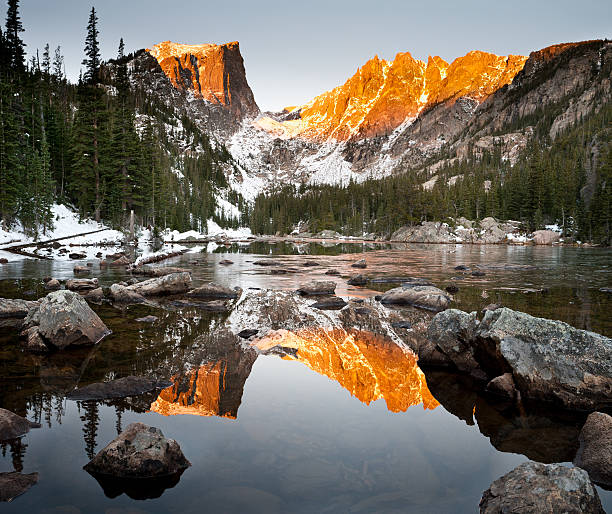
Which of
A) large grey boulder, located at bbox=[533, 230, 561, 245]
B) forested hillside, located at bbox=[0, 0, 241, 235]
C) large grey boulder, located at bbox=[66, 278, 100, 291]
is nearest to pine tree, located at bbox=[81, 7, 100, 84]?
forested hillside, located at bbox=[0, 0, 241, 235]

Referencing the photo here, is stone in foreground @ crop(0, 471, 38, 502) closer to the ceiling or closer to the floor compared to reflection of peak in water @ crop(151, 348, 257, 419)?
closer to the ceiling

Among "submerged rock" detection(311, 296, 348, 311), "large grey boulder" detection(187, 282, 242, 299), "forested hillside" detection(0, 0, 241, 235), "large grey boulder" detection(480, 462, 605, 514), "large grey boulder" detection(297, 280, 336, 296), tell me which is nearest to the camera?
"large grey boulder" detection(480, 462, 605, 514)

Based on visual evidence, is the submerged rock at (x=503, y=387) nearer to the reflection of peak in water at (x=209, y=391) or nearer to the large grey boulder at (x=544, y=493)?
the large grey boulder at (x=544, y=493)

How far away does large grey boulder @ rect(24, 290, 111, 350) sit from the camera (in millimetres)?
11008

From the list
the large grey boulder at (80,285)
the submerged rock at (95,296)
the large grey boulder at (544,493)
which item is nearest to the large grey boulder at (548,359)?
the large grey boulder at (544,493)

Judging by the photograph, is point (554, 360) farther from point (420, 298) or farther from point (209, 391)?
point (420, 298)

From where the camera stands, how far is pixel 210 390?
838 cm

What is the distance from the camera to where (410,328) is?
1355 cm

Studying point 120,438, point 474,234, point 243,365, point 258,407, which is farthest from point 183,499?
point 474,234

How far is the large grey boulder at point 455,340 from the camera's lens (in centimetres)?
988

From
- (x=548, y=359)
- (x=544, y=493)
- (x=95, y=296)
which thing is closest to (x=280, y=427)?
(x=544, y=493)

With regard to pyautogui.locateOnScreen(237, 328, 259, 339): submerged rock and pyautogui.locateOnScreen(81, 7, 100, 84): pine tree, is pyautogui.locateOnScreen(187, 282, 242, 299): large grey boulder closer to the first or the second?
pyautogui.locateOnScreen(237, 328, 259, 339): submerged rock

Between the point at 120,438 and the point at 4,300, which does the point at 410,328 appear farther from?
the point at 4,300

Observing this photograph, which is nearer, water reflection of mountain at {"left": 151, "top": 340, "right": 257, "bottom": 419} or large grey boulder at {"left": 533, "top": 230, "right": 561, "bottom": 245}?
water reflection of mountain at {"left": 151, "top": 340, "right": 257, "bottom": 419}
